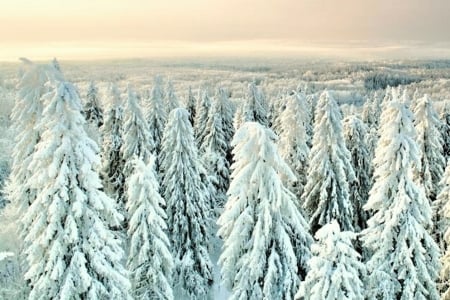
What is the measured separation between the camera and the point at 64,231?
57.1 ft

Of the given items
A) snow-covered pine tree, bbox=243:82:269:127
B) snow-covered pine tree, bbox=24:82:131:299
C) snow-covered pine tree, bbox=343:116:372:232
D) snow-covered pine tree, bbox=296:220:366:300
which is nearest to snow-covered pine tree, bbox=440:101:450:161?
snow-covered pine tree, bbox=343:116:372:232

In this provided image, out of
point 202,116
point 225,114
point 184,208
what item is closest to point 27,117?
point 184,208

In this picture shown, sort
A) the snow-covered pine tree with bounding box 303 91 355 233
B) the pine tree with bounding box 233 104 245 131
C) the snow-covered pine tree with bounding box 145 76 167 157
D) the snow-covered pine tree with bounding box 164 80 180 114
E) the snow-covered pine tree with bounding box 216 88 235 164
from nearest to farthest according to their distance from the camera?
the snow-covered pine tree with bounding box 303 91 355 233 → the snow-covered pine tree with bounding box 145 76 167 157 → the pine tree with bounding box 233 104 245 131 → the snow-covered pine tree with bounding box 164 80 180 114 → the snow-covered pine tree with bounding box 216 88 235 164

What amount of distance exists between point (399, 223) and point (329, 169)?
6.97 meters

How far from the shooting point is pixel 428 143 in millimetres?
30078

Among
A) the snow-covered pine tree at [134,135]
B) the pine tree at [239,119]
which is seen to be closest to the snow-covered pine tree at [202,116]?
the pine tree at [239,119]

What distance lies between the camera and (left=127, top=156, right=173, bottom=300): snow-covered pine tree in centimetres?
2395

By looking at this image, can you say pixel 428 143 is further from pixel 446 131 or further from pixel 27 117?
pixel 27 117

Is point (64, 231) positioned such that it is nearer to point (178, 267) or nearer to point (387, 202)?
point (387, 202)

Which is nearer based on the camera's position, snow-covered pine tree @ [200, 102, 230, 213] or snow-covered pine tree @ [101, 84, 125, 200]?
snow-covered pine tree @ [101, 84, 125, 200]

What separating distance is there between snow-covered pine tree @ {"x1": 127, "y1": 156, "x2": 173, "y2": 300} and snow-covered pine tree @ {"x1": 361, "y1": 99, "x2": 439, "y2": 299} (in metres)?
9.48

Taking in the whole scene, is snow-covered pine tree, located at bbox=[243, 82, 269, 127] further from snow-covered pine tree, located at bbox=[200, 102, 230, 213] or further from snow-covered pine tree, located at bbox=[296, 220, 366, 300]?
snow-covered pine tree, located at bbox=[296, 220, 366, 300]

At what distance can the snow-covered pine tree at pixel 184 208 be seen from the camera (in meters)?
32.5

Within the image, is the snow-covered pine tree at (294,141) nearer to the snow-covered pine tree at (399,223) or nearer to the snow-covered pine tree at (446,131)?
the snow-covered pine tree at (399,223)
